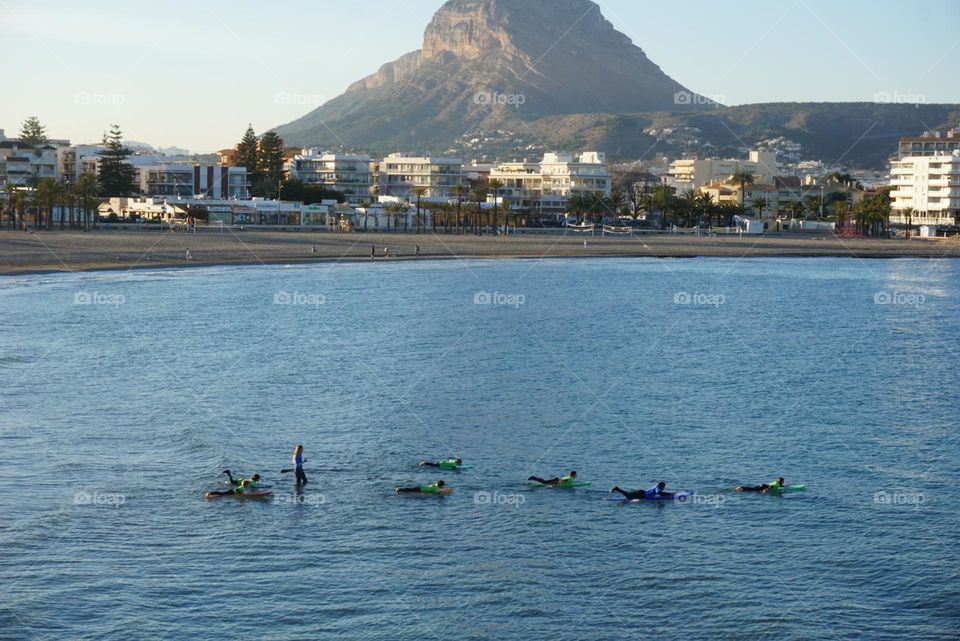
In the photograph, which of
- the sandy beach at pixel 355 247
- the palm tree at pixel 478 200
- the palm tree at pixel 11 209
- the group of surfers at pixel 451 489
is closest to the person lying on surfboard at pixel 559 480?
the group of surfers at pixel 451 489

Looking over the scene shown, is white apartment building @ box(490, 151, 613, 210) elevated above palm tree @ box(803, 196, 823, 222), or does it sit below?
above

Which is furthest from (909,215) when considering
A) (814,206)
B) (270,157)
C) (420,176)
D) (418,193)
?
(270,157)

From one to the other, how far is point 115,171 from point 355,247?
48290 mm

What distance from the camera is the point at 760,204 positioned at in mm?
177750

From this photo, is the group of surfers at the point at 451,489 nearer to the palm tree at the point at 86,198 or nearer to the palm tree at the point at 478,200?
the palm tree at the point at 86,198

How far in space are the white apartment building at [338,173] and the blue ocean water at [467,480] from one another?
388 ft

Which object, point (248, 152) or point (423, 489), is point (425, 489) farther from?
point (248, 152)

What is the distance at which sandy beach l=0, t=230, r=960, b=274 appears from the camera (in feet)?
296

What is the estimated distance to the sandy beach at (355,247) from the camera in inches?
3556

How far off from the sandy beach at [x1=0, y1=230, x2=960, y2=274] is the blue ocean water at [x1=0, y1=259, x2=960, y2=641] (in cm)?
2846

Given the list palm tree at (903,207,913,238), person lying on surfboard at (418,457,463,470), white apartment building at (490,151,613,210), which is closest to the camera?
person lying on surfboard at (418,457,463,470)

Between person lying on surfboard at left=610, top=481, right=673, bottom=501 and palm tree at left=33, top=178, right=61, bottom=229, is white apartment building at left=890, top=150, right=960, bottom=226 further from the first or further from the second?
person lying on surfboard at left=610, top=481, right=673, bottom=501

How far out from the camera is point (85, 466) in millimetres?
28188

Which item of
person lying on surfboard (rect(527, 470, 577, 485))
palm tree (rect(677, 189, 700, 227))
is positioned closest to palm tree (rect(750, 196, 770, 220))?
palm tree (rect(677, 189, 700, 227))
